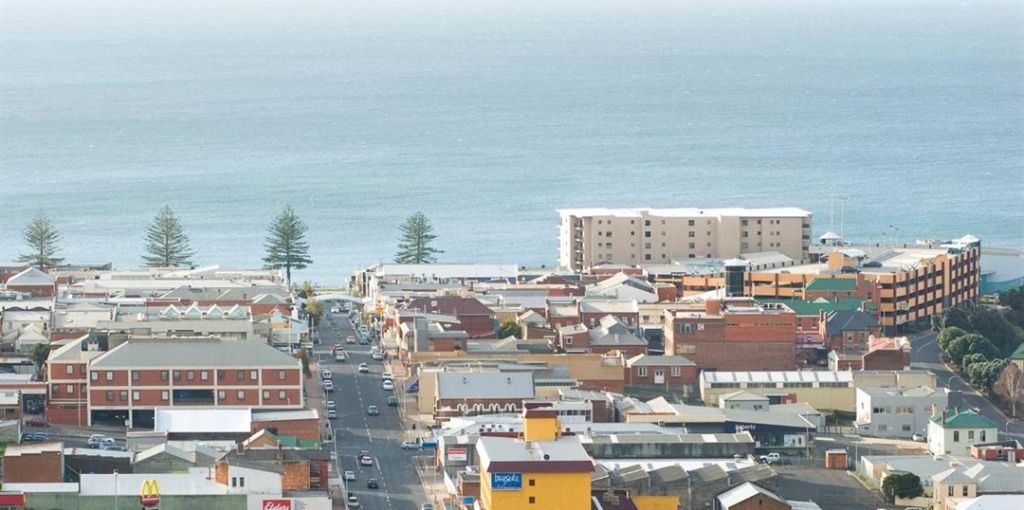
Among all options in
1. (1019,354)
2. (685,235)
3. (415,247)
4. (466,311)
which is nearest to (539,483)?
(1019,354)

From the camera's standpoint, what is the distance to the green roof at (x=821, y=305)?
54375 mm

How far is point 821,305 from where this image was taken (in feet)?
180

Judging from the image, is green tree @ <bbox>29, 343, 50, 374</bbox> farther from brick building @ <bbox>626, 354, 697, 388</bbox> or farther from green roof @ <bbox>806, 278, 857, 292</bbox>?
green roof @ <bbox>806, 278, 857, 292</bbox>

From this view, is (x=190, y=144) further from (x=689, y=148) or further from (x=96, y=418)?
(x=96, y=418)

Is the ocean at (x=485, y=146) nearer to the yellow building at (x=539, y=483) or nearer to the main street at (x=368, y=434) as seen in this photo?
the main street at (x=368, y=434)

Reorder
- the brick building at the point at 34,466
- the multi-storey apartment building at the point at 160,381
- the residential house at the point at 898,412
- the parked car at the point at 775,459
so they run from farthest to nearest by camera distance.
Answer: the residential house at the point at 898,412
the multi-storey apartment building at the point at 160,381
the parked car at the point at 775,459
the brick building at the point at 34,466

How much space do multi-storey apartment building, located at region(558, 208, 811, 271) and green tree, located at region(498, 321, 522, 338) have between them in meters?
11.0

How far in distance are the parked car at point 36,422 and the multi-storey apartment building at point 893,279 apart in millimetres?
17235

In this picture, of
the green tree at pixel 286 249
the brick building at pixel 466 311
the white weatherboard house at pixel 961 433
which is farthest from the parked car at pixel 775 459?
the green tree at pixel 286 249

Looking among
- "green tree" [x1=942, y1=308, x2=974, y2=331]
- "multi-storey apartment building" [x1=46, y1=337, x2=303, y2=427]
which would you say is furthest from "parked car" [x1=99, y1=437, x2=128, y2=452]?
"green tree" [x1=942, y1=308, x2=974, y2=331]

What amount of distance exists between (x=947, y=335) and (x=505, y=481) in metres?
18.5

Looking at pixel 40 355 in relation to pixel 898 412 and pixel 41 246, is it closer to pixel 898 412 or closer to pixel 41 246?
pixel 898 412

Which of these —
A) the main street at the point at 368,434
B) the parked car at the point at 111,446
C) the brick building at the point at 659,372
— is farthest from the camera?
the brick building at the point at 659,372

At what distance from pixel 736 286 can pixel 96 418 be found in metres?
15.9
